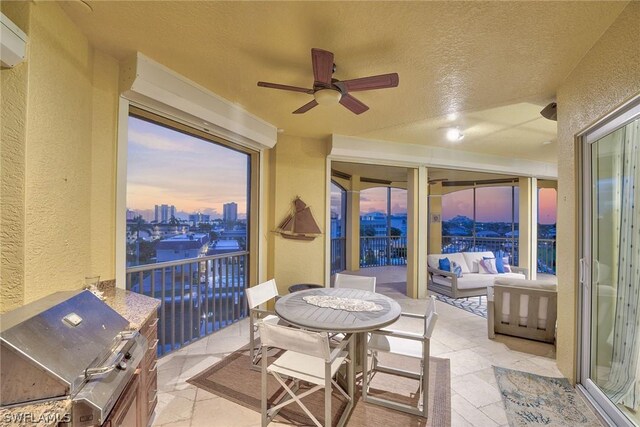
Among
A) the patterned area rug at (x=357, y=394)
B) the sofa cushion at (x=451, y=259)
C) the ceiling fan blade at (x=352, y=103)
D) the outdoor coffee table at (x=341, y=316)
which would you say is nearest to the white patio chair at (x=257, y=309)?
the patterned area rug at (x=357, y=394)

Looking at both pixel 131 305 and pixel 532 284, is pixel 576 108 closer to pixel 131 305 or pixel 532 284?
pixel 532 284

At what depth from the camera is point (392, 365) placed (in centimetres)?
270

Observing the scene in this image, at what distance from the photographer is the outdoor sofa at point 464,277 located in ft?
16.4

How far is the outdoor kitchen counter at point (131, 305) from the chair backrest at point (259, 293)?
82 centimetres

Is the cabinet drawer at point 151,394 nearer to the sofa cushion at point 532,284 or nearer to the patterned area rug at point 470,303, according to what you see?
the sofa cushion at point 532,284

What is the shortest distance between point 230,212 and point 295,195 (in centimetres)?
98

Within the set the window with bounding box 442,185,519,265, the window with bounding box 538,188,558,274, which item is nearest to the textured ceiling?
the window with bounding box 538,188,558,274

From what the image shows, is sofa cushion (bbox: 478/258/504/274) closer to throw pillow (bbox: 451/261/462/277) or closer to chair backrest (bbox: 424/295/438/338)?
throw pillow (bbox: 451/261/462/277)

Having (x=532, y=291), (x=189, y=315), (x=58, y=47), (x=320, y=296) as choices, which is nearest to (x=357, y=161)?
(x=320, y=296)

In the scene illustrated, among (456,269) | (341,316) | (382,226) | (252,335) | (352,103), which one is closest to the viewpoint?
(341,316)

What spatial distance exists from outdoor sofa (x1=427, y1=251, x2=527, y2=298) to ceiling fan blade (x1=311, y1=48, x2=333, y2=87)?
437 centimetres

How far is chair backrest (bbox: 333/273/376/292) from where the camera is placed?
3014mm

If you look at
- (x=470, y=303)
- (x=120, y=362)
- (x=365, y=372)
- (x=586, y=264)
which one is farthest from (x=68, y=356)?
(x=470, y=303)

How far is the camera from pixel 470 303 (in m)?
4.79
